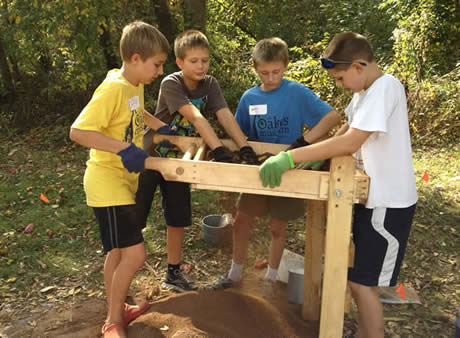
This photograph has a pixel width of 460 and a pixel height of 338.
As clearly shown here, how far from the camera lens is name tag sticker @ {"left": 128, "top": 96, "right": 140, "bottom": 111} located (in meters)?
2.41

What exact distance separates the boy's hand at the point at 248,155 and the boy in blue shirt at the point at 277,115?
344 mm

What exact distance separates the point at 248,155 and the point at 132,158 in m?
0.67

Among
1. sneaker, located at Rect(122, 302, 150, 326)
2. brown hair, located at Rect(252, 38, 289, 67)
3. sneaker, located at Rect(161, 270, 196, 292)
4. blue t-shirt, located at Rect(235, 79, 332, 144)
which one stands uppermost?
brown hair, located at Rect(252, 38, 289, 67)

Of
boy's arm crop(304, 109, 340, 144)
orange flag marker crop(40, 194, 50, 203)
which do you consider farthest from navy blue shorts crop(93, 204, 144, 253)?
orange flag marker crop(40, 194, 50, 203)

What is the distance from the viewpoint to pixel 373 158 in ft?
6.89

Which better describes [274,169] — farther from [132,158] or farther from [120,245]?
[120,245]

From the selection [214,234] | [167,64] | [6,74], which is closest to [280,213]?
[214,234]

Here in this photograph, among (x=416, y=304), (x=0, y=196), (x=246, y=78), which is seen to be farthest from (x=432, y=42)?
(x=0, y=196)

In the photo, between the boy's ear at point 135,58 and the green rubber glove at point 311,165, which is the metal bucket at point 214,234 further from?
the boy's ear at point 135,58

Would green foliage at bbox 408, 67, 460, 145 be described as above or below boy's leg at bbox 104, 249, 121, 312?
above

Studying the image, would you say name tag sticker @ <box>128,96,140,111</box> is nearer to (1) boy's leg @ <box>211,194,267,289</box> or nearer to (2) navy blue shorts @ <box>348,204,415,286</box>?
(1) boy's leg @ <box>211,194,267,289</box>

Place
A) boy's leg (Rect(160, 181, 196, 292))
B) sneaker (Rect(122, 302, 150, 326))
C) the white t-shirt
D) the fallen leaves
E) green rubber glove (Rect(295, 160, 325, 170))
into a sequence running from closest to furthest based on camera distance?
1. the white t-shirt
2. green rubber glove (Rect(295, 160, 325, 170))
3. sneaker (Rect(122, 302, 150, 326))
4. boy's leg (Rect(160, 181, 196, 292))
5. the fallen leaves

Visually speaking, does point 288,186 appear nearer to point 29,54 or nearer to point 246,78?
point 246,78

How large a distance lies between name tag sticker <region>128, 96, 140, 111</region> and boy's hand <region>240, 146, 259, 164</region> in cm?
68
